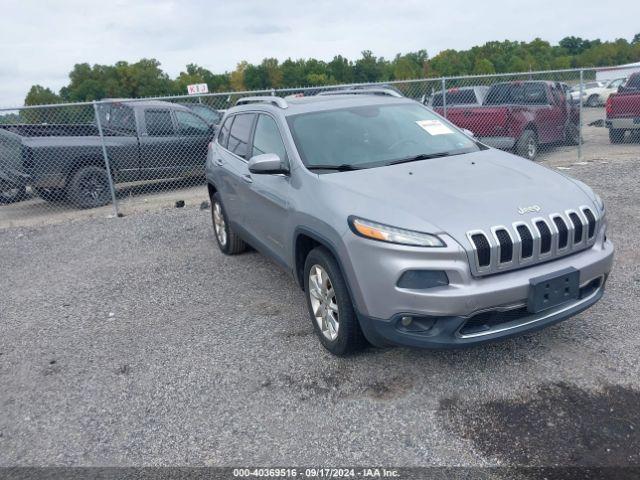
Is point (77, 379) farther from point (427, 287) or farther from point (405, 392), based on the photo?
point (427, 287)

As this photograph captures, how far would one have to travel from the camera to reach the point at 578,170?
1023 cm

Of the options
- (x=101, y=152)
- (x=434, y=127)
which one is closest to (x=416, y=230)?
(x=434, y=127)

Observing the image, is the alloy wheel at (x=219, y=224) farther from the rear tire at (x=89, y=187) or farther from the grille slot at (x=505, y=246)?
the rear tire at (x=89, y=187)

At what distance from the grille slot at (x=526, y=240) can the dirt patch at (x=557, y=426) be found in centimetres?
84

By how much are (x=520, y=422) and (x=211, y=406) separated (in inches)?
70.9

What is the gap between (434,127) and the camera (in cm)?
478

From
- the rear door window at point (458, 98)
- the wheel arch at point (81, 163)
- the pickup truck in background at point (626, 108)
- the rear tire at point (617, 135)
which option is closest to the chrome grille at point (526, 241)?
the wheel arch at point (81, 163)

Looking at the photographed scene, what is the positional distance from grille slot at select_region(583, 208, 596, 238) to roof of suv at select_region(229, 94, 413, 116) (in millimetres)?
2034

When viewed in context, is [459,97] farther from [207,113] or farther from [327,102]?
[327,102]

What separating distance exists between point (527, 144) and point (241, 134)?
7.59 meters

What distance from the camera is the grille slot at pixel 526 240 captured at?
320 centimetres

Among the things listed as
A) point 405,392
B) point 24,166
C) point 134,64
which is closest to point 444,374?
point 405,392

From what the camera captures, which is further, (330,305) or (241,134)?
(241,134)

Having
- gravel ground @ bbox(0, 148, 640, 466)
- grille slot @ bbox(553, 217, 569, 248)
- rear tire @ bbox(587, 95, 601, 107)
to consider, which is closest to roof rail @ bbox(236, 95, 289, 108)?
gravel ground @ bbox(0, 148, 640, 466)
